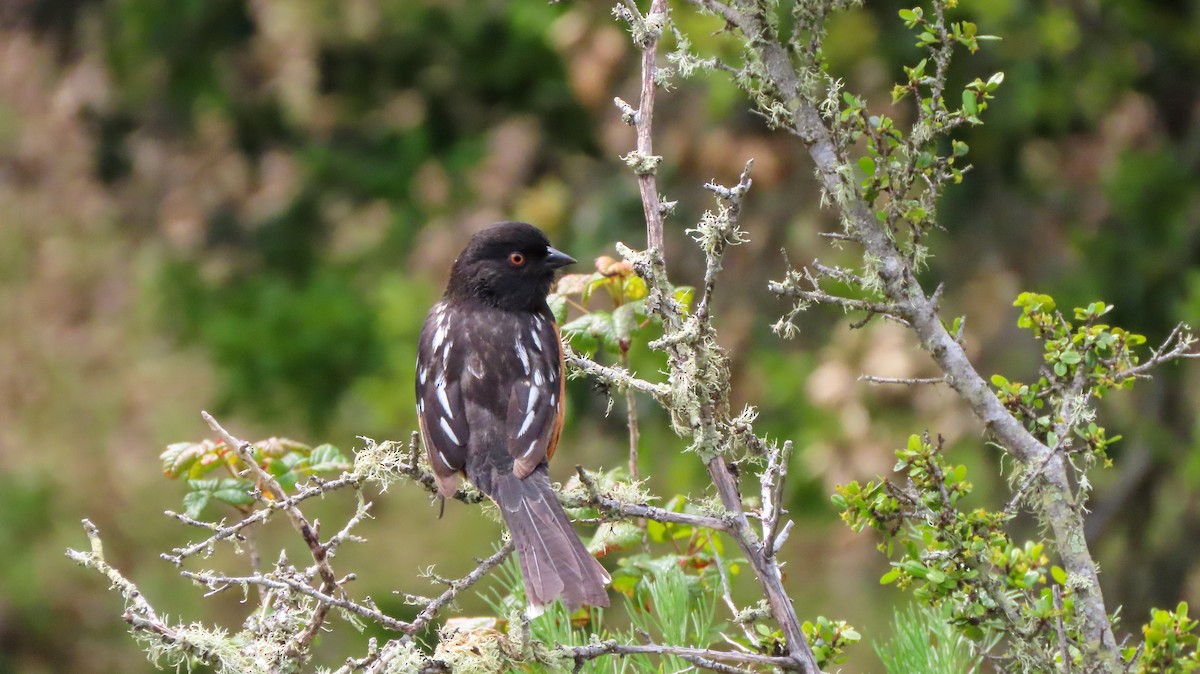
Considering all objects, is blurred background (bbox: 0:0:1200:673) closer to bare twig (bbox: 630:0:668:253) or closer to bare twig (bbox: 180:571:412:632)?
bare twig (bbox: 630:0:668:253)

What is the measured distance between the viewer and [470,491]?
3.36m

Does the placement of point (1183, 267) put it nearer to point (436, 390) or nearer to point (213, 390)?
point (436, 390)

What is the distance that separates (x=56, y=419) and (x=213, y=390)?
4.77 ft

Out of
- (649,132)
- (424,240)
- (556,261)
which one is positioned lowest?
(649,132)

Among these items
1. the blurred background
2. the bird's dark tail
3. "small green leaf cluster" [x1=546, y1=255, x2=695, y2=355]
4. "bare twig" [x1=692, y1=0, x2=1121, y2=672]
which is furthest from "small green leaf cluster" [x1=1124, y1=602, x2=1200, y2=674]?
the blurred background

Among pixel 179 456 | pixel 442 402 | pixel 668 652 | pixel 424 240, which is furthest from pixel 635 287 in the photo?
pixel 424 240

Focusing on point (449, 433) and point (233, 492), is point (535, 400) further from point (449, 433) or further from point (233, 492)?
point (233, 492)

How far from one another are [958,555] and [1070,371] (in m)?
0.42

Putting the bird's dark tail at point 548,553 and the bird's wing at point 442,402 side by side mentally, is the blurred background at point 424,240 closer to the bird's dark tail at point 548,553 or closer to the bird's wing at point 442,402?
the bird's wing at point 442,402

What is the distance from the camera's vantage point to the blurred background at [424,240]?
662 centimetres

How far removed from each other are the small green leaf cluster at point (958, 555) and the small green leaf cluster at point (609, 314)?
69 centimetres

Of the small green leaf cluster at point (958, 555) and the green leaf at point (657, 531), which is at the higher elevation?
the green leaf at point (657, 531)

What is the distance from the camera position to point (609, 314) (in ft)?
9.73

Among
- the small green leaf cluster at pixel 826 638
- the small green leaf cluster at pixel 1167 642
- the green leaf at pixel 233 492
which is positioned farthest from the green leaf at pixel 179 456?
the small green leaf cluster at pixel 1167 642
